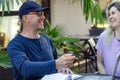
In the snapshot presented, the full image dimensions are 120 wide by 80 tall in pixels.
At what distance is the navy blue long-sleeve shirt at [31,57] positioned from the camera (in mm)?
2803

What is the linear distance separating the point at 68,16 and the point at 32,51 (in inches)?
244

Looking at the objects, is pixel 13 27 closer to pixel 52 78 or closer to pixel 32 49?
pixel 32 49

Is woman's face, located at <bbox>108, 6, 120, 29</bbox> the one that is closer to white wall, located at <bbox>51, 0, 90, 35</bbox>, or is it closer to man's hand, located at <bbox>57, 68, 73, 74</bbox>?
man's hand, located at <bbox>57, 68, 73, 74</bbox>

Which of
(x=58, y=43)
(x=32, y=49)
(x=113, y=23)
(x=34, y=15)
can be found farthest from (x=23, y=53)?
(x=58, y=43)

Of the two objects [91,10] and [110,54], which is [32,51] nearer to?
[110,54]

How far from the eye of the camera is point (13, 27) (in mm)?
6898

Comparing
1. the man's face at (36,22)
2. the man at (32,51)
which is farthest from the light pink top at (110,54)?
the man's face at (36,22)

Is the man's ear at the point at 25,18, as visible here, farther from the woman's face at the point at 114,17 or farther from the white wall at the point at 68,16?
the white wall at the point at 68,16

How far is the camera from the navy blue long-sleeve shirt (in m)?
2.80

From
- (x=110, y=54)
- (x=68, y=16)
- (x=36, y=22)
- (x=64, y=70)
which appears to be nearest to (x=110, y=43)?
(x=110, y=54)

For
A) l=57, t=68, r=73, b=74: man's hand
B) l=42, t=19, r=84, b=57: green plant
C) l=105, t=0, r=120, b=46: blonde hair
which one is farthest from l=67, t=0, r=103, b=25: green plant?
l=57, t=68, r=73, b=74: man's hand

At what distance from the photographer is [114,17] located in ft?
10.7

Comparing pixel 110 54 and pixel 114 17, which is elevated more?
pixel 114 17

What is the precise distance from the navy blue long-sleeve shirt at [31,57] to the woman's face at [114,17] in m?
0.59
